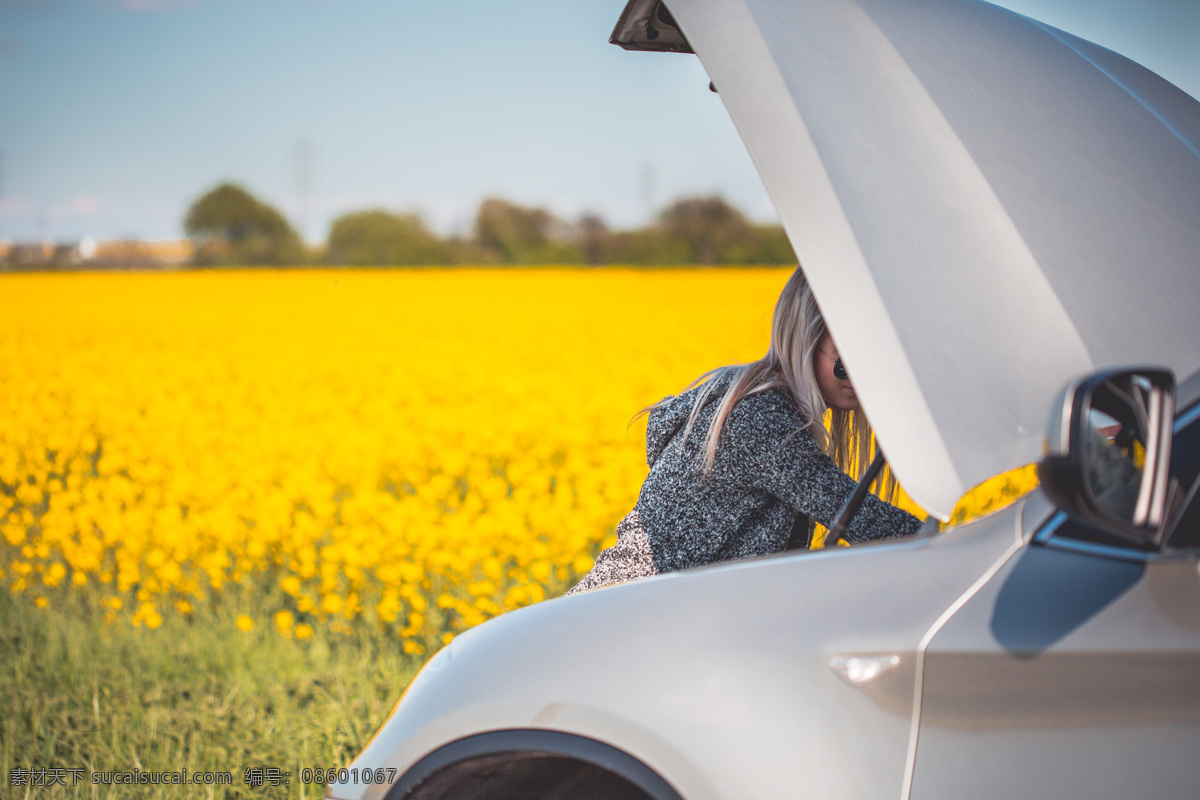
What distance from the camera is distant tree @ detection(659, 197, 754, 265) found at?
73.5 ft

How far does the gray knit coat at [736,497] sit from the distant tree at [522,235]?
22.8 metres

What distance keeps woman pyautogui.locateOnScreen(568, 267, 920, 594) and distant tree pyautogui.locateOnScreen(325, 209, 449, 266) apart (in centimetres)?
2464

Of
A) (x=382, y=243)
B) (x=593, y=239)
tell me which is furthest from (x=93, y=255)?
(x=593, y=239)

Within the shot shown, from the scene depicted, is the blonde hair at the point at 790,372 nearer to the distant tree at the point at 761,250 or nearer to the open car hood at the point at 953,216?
the open car hood at the point at 953,216

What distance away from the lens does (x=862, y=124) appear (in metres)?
1.18

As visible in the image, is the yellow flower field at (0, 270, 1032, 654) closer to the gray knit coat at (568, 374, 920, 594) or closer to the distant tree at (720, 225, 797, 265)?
the gray knit coat at (568, 374, 920, 594)

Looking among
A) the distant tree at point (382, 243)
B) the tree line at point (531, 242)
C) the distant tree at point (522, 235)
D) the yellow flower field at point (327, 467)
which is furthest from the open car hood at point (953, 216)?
the distant tree at point (382, 243)

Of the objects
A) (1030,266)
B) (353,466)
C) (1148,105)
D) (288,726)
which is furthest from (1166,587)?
(353,466)

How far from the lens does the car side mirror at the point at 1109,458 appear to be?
88 centimetres

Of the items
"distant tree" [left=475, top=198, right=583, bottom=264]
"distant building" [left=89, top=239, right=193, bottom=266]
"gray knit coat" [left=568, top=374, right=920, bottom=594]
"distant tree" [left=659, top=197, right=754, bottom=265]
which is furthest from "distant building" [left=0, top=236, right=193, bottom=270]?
"gray knit coat" [left=568, top=374, right=920, bottom=594]

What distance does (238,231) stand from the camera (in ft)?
117

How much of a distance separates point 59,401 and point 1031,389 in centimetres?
770

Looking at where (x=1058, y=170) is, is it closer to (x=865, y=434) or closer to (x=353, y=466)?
(x=865, y=434)

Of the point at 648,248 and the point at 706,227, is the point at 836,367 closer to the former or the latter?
the point at 706,227
